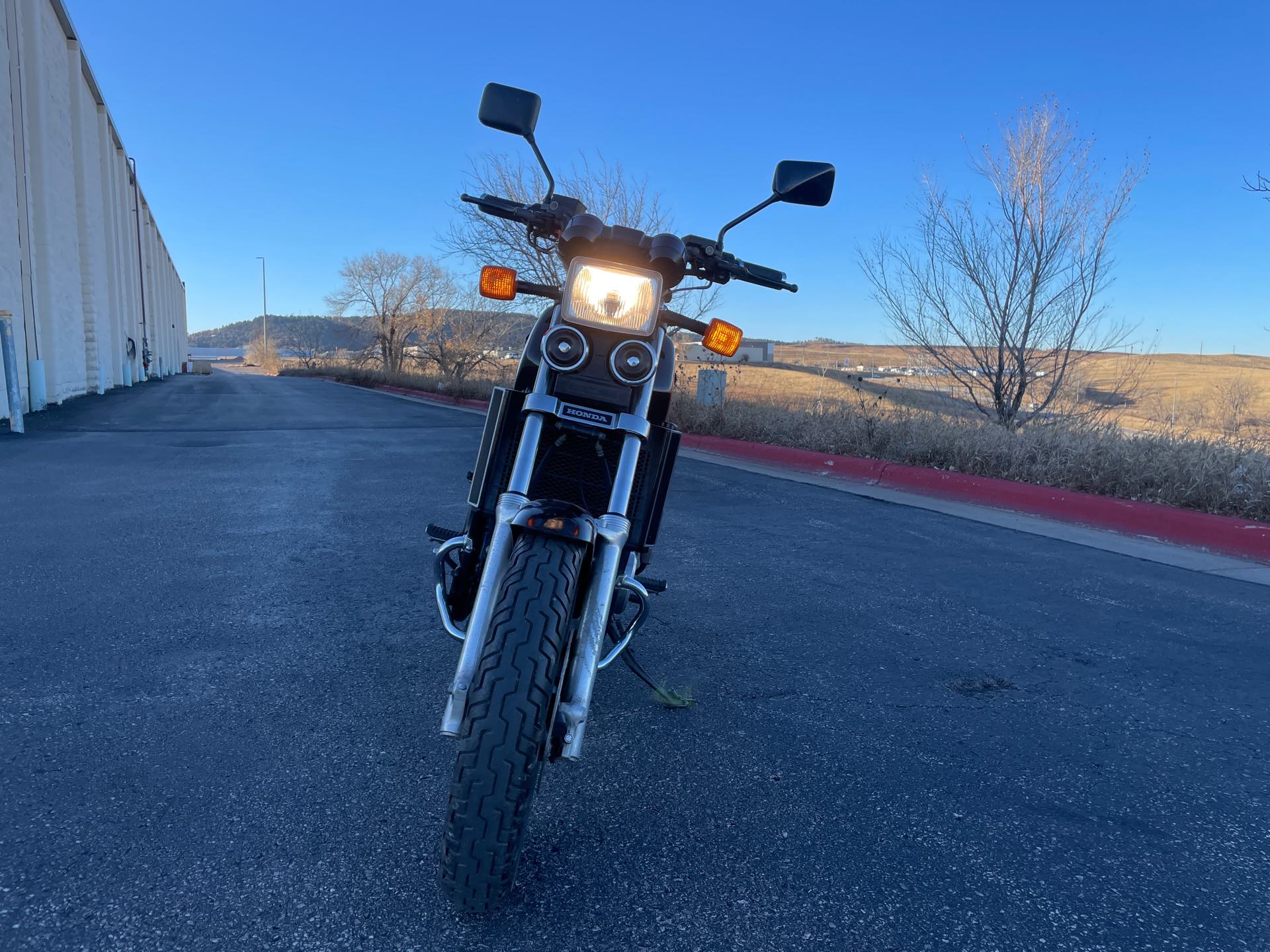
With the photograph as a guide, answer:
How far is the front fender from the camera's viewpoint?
2.05 metres

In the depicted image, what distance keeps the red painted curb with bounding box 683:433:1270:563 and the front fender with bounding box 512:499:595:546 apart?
18.9 feet

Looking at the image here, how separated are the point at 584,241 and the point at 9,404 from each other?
13.7 m

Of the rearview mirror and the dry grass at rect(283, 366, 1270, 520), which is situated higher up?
the rearview mirror

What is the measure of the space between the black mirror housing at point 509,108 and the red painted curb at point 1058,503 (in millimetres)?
5791

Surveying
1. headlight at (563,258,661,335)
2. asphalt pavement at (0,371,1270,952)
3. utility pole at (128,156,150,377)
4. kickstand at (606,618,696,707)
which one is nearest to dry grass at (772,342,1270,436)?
asphalt pavement at (0,371,1270,952)

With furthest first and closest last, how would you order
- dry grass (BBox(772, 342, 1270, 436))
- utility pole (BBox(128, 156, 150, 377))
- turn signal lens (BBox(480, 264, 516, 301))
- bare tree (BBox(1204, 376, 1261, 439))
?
1. utility pole (BBox(128, 156, 150, 377))
2. bare tree (BBox(1204, 376, 1261, 439))
3. dry grass (BBox(772, 342, 1270, 436))
4. turn signal lens (BBox(480, 264, 516, 301))

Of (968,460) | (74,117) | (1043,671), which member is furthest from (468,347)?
(1043,671)

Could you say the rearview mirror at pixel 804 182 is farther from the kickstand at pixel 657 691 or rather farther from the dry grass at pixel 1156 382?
the dry grass at pixel 1156 382

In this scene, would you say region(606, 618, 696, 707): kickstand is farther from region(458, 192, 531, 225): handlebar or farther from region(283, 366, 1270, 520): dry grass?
region(283, 366, 1270, 520): dry grass

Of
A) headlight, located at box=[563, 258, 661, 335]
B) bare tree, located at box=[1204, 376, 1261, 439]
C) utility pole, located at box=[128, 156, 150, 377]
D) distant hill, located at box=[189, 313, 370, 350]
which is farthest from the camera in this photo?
distant hill, located at box=[189, 313, 370, 350]

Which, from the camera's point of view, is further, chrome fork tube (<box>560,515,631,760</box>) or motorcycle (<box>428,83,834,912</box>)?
chrome fork tube (<box>560,515,631,760</box>)

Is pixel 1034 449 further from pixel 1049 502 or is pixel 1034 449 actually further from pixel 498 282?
pixel 498 282

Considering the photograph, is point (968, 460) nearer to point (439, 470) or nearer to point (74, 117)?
point (439, 470)

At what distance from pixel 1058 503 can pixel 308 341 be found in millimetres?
93509
